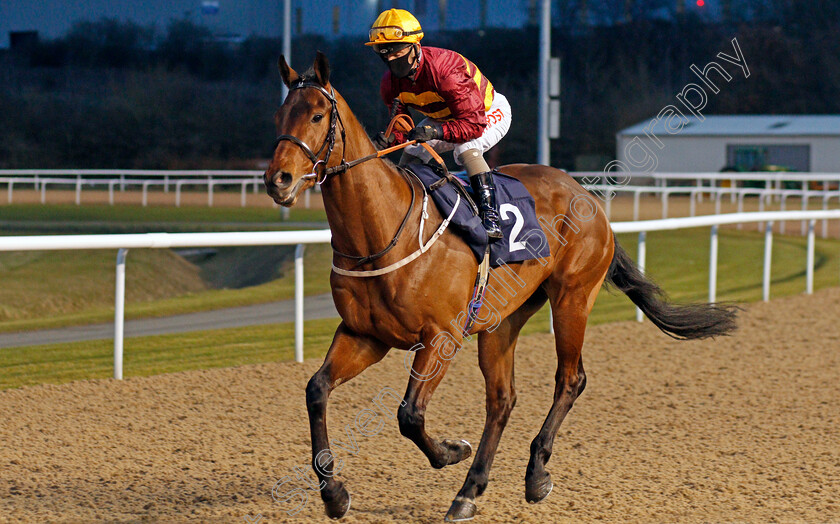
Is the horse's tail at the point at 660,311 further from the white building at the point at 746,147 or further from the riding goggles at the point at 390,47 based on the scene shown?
the white building at the point at 746,147

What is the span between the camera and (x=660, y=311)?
4.75 meters

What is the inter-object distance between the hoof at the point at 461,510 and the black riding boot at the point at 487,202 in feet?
3.19

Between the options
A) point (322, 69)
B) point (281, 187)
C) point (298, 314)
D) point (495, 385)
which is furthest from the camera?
point (298, 314)

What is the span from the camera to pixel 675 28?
1788 inches

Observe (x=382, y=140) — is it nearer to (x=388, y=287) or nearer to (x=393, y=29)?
(x=393, y=29)

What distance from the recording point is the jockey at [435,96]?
3.51 meters

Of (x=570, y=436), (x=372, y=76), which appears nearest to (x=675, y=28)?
(x=372, y=76)

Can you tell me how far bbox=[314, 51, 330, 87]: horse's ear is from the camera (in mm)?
3036

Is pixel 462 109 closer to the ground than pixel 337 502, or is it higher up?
higher up

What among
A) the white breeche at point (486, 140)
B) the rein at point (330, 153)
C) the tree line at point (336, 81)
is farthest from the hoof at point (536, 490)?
the tree line at point (336, 81)

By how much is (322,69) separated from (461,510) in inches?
60.9

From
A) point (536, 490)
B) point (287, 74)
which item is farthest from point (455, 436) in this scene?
point (287, 74)

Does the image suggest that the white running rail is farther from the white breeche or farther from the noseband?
the noseband

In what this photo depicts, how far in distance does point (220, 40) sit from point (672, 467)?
133 ft
